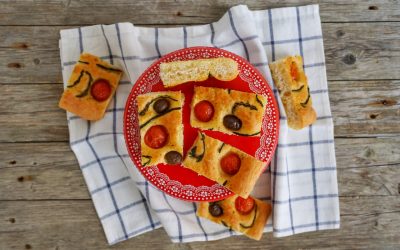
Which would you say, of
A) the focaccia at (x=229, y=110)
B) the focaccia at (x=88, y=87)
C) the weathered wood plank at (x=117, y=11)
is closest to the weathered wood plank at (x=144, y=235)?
the focaccia at (x=88, y=87)

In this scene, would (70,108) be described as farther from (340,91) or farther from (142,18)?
(340,91)

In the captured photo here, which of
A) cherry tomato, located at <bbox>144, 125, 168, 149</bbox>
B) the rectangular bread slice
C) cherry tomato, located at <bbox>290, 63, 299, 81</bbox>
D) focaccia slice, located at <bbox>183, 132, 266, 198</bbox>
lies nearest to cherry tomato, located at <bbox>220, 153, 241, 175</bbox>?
focaccia slice, located at <bbox>183, 132, 266, 198</bbox>

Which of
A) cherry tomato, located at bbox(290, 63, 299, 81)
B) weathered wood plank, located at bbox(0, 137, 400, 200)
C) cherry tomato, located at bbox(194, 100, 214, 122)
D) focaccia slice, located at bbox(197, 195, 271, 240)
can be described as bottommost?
focaccia slice, located at bbox(197, 195, 271, 240)

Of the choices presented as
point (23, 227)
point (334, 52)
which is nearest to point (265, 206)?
point (334, 52)

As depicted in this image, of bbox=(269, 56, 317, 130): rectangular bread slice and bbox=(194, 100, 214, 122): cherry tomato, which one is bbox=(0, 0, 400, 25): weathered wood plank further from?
bbox=(194, 100, 214, 122): cherry tomato

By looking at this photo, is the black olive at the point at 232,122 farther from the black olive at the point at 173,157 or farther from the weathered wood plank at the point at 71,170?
the weathered wood plank at the point at 71,170
